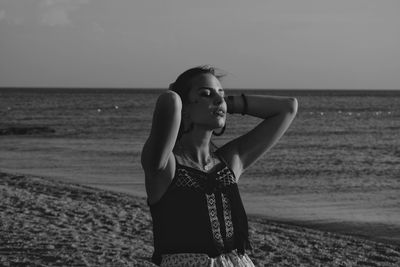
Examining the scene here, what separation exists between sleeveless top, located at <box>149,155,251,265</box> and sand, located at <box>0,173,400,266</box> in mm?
5041

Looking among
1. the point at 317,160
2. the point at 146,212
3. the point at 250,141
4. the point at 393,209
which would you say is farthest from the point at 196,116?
the point at 317,160

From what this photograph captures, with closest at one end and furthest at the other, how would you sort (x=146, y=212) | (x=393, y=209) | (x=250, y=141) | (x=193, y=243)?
(x=193, y=243), (x=250, y=141), (x=146, y=212), (x=393, y=209)

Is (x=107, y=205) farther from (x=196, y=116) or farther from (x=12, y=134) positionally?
(x=12, y=134)

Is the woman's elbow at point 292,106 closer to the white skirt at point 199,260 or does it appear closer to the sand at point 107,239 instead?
the white skirt at point 199,260

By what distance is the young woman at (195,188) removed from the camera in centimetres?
260

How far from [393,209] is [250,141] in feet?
38.6

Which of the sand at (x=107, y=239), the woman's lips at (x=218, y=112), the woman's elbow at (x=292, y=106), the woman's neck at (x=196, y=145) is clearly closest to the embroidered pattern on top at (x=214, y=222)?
the woman's neck at (x=196, y=145)

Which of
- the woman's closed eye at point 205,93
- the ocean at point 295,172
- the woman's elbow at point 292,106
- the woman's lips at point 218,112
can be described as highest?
the woman's closed eye at point 205,93

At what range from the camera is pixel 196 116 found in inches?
108

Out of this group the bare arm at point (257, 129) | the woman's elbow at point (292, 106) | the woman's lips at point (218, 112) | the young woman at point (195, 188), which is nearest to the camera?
the young woman at point (195, 188)

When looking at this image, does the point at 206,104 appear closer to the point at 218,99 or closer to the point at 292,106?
the point at 218,99

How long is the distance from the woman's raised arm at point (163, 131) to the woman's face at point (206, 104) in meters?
0.28

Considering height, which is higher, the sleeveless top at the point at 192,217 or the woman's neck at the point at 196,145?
the woman's neck at the point at 196,145

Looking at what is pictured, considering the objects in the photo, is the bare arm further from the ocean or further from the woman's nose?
the ocean
